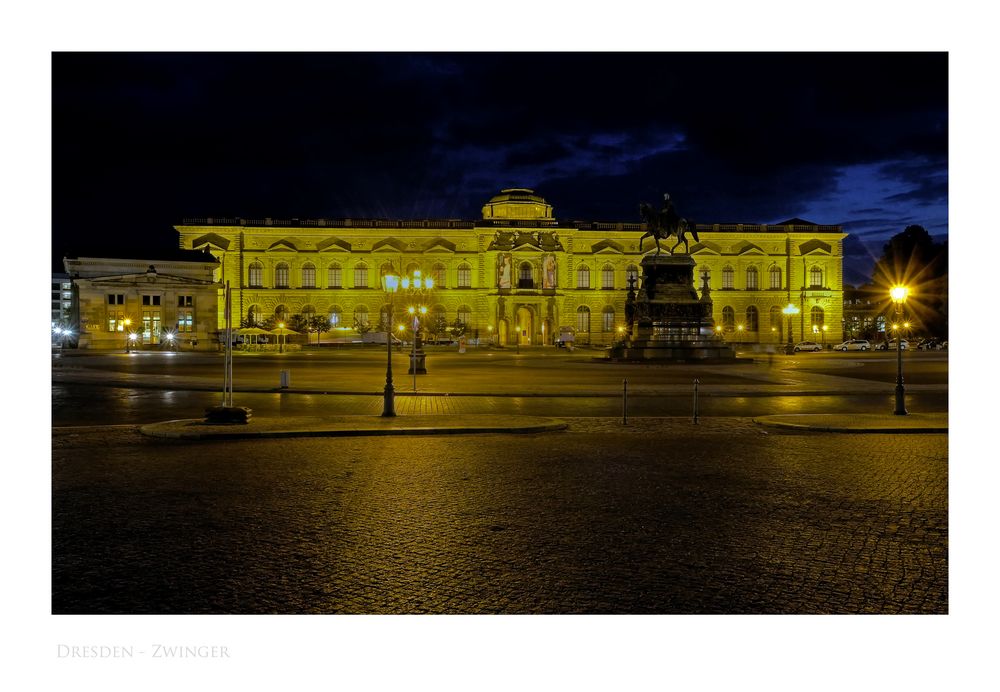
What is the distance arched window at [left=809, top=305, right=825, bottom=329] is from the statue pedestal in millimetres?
69158

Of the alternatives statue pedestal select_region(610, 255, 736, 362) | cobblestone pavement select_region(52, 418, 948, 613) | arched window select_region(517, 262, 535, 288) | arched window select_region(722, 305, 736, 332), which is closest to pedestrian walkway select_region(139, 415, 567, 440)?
cobblestone pavement select_region(52, 418, 948, 613)

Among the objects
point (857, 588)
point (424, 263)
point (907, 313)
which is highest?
point (424, 263)

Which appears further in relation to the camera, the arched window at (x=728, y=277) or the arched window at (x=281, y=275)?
the arched window at (x=728, y=277)

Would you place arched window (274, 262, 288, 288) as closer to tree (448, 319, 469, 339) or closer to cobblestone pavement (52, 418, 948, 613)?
tree (448, 319, 469, 339)

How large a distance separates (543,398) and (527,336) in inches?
3005

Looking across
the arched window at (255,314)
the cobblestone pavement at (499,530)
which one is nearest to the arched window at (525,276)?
the arched window at (255,314)

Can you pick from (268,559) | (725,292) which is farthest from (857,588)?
(725,292)

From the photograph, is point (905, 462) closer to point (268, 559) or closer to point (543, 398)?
point (268, 559)

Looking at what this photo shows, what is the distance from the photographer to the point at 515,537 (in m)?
7.13

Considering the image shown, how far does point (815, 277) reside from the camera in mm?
103812

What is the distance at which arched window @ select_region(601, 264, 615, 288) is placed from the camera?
3976 inches

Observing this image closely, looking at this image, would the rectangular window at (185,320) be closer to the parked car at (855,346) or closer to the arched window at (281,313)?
the arched window at (281,313)

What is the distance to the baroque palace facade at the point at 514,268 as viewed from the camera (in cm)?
9694

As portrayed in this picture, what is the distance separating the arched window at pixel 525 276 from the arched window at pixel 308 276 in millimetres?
24211
